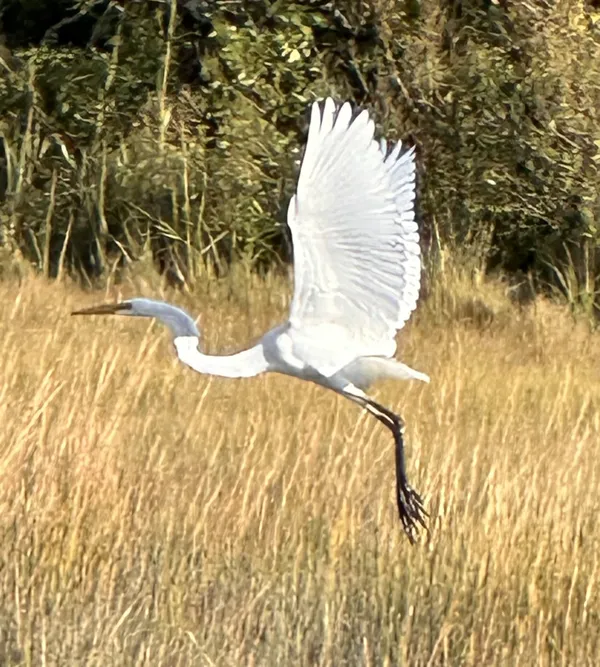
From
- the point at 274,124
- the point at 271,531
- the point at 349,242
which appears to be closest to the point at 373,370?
the point at 349,242

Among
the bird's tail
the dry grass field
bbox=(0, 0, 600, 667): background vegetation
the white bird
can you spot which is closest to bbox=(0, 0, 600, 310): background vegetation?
bbox=(0, 0, 600, 667): background vegetation

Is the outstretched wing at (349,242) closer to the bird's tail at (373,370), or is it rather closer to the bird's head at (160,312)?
the bird's tail at (373,370)

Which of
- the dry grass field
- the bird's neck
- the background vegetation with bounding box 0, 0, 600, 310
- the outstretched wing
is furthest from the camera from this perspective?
the background vegetation with bounding box 0, 0, 600, 310

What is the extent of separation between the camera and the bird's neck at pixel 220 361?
395cm

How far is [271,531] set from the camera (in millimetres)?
3740

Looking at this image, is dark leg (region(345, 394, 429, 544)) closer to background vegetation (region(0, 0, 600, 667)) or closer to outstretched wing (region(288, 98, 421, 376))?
background vegetation (region(0, 0, 600, 667))

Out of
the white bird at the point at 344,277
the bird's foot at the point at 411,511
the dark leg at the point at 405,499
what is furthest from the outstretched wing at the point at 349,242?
the bird's foot at the point at 411,511

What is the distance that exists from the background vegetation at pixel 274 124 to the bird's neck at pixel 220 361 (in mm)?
4364

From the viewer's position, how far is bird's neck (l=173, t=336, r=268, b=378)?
3.95 meters

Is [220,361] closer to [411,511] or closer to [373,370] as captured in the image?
[373,370]

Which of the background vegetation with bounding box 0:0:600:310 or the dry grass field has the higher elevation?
the dry grass field

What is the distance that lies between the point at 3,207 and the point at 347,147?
6293 mm

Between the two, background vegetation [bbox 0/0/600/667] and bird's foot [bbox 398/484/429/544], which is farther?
bird's foot [bbox 398/484/429/544]

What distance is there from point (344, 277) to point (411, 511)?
2.16 feet
